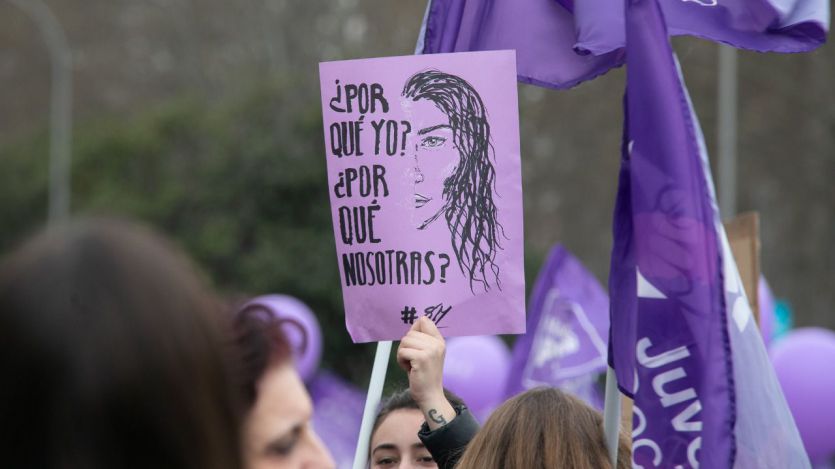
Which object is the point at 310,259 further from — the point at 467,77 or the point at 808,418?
the point at 467,77

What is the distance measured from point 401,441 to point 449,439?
616mm

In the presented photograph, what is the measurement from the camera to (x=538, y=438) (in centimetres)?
262

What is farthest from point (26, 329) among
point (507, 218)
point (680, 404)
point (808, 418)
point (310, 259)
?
point (310, 259)

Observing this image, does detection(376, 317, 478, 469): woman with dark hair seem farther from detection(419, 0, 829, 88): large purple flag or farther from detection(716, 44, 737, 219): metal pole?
detection(716, 44, 737, 219): metal pole

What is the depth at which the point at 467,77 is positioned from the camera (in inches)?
114

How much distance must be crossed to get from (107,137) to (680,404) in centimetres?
2118

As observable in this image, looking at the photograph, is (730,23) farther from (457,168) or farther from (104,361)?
(104,361)

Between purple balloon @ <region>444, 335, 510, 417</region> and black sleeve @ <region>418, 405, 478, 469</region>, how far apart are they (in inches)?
217

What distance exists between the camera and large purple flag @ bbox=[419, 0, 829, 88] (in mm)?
3023

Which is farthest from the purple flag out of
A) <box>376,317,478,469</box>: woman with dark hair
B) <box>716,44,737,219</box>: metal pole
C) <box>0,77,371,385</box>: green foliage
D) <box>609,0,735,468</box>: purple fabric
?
<box>716,44,737,219</box>: metal pole

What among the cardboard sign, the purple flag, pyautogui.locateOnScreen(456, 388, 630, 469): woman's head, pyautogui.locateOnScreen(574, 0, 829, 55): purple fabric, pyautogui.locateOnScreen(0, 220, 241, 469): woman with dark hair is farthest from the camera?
the purple flag

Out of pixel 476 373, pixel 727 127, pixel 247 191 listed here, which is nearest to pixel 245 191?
pixel 247 191

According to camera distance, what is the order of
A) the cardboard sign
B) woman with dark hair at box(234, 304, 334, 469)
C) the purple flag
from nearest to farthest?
woman with dark hair at box(234, 304, 334, 469) → the cardboard sign → the purple flag

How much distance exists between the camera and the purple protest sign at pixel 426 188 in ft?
9.44
